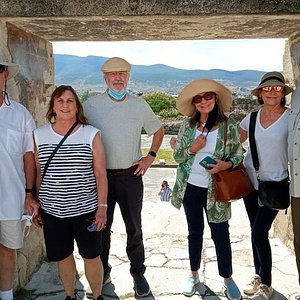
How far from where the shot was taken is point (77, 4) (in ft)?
10.5

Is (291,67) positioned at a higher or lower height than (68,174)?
higher

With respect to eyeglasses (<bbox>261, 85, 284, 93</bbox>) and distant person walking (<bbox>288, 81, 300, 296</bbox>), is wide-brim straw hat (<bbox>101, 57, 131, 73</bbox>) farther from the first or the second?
distant person walking (<bbox>288, 81, 300, 296</bbox>)

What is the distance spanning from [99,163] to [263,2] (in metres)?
1.69

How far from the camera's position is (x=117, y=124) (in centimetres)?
334

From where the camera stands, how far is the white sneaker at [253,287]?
3.62m

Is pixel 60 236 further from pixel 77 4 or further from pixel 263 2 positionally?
pixel 263 2

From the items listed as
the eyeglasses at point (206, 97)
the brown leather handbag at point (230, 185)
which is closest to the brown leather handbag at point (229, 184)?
the brown leather handbag at point (230, 185)

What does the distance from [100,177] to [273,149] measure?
134 cm

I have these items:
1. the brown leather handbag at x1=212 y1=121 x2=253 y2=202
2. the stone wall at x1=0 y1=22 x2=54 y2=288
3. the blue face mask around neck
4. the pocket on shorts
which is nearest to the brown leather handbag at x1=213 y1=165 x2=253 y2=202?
the brown leather handbag at x1=212 y1=121 x2=253 y2=202

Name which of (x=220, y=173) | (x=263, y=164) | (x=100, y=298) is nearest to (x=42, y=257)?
(x=100, y=298)

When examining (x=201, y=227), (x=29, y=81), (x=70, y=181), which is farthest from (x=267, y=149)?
(x=29, y=81)

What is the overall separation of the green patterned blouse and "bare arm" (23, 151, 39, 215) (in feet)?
3.64

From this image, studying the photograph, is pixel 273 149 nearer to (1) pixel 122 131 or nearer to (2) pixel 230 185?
(2) pixel 230 185

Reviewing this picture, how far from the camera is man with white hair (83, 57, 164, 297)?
131 inches
